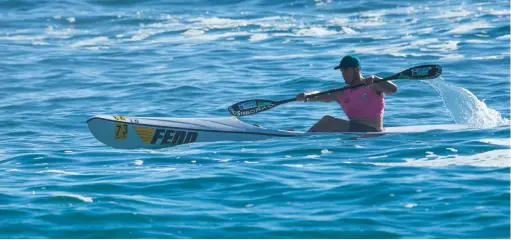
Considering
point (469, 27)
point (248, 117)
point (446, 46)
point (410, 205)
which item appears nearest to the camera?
point (410, 205)

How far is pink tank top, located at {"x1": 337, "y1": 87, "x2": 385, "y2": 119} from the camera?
42.1ft

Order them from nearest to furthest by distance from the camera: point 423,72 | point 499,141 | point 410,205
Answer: point 410,205 < point 499,141 < point 423,72

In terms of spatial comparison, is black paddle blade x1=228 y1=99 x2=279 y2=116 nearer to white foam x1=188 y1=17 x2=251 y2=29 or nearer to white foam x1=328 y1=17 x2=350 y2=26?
white foam x1=328 y1=17 x2=350 y2=26

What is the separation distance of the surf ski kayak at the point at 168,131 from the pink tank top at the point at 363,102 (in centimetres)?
32

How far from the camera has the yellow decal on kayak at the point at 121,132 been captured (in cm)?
1271

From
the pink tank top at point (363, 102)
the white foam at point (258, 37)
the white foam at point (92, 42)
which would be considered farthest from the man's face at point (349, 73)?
the white foam at point (92, 42)

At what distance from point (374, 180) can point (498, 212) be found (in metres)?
1.57

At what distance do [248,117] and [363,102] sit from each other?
349 cm

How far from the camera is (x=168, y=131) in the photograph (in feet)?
42.1

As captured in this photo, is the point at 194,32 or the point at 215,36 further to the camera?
the point at 194,32

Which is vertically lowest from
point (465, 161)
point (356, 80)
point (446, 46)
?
point (465, 161)

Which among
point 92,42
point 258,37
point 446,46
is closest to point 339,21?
point 258,37

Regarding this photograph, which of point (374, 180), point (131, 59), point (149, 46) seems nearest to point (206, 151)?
point (374, 180)

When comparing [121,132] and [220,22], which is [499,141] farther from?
[220,22]
